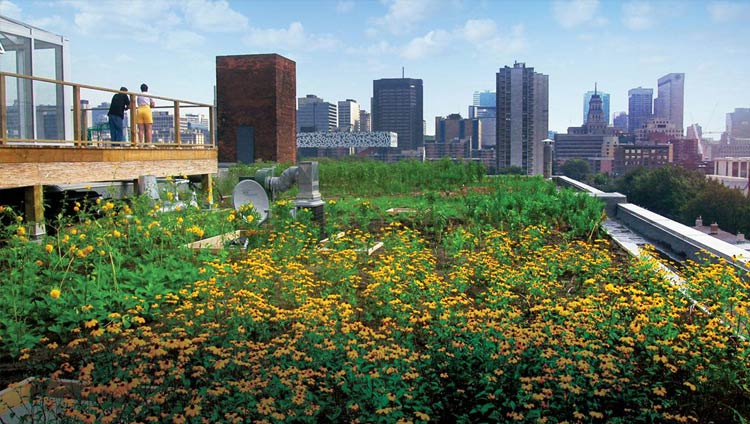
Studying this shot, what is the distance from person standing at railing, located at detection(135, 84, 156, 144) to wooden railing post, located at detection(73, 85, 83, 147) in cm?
184

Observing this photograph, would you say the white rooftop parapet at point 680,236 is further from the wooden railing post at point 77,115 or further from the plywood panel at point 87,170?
the wooden railing post at point 77,115

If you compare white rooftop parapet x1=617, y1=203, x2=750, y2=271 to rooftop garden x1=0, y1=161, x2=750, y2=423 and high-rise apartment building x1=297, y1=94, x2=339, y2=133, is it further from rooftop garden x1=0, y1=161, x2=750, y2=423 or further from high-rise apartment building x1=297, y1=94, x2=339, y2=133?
high-rise apartment building x1=297, y1=94, x2=339, y2=133

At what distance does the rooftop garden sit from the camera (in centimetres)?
394

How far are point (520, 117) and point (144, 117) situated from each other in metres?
124

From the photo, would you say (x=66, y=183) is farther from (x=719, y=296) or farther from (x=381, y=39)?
(x=381, y=39)

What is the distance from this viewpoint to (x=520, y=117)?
132125 millimetres

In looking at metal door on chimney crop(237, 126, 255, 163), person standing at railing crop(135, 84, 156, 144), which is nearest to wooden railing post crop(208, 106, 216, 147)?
person standing at railing crop(135, 84, 156, 144)

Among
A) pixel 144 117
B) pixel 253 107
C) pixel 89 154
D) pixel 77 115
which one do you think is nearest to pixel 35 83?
pixel 144 117

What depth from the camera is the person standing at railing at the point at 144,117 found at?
44.7 ft

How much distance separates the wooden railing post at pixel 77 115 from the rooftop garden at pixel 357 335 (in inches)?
159

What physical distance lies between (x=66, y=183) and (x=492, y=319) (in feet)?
27.8

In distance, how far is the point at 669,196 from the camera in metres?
81.8

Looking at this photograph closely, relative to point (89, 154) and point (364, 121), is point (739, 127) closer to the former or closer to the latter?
point (364, 121)

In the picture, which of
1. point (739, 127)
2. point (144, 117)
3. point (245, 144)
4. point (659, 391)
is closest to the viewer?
point (659, 391)
